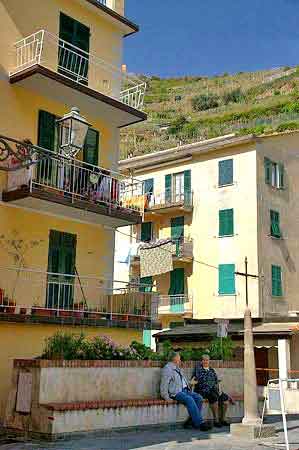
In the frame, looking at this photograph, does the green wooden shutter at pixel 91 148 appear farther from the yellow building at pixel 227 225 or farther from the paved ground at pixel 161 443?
the yellow building at pixel 227 225

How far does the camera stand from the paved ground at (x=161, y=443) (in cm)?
1088

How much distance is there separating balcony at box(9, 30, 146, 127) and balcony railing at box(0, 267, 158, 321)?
5.27 meters

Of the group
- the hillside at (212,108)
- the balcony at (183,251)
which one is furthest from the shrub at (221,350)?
the hillside at (212,108)

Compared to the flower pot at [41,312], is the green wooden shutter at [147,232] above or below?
above

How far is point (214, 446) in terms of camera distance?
→ 11.1 metres

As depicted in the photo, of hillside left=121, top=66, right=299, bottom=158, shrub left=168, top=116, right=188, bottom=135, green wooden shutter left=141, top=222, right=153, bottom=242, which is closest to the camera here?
green wooden shutter left=141, top=222, right=153, bottom=242

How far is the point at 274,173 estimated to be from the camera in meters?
35.6

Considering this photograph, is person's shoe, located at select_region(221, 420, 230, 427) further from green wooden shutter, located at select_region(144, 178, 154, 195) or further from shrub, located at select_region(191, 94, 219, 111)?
shrub, located at select_region(191, 94, 219, 111)

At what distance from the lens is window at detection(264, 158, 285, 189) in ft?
115

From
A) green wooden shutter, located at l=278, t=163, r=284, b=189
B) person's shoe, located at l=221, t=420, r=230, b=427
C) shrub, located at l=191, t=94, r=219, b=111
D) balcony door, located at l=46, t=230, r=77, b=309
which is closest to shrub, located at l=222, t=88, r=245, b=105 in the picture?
shrub, located at l=191, t=94, r=219, b=111

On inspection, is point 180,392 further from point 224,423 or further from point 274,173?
point 274,173

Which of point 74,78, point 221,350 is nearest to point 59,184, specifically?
point 74,78

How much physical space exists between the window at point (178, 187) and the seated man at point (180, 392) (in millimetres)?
22949

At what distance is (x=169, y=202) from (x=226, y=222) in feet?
13.1
